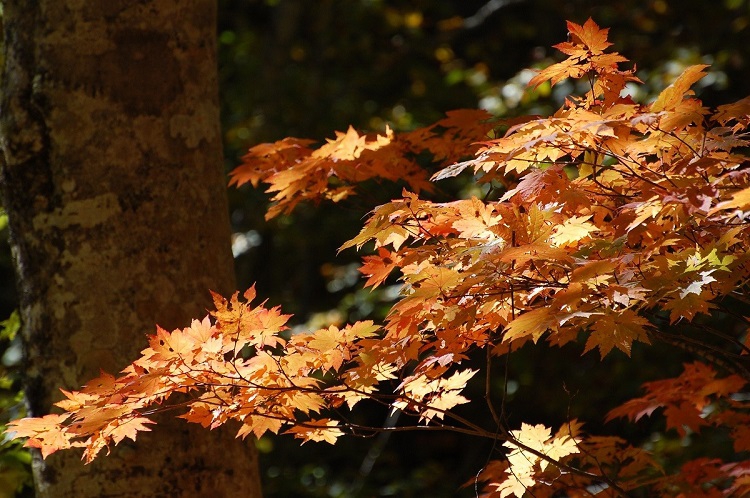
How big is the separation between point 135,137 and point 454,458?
4663 mm

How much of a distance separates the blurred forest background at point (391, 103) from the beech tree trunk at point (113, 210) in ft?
7.35

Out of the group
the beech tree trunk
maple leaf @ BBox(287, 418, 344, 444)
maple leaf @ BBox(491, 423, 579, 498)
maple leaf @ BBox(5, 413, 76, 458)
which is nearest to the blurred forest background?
maple leaf @ BBox(491, 423, 579, 498)

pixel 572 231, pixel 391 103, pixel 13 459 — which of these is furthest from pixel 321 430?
pixel 391 103

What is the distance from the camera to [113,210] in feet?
6.64

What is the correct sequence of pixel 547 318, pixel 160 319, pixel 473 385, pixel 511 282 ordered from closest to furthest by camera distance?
pixel 547 318 < pixel 511 282 < pixel 160 319 < pixel 473 385

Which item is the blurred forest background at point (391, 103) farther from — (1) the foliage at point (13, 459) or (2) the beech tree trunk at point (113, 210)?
(2) the beech tree trunk at point (113, 210)

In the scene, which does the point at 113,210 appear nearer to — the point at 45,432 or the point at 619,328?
the point at 45,432

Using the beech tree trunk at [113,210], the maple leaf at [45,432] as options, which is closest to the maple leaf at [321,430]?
the beech tree trunk at [113,210]

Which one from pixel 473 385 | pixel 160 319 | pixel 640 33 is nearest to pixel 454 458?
pixel 473 385

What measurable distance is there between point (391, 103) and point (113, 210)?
15.8 ft

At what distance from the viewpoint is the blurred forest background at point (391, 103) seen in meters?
4.82

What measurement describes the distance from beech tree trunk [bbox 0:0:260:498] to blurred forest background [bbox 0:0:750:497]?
2.24m

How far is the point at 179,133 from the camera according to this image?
6.96 feet

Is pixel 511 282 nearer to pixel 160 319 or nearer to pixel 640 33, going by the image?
pixel 160 319
